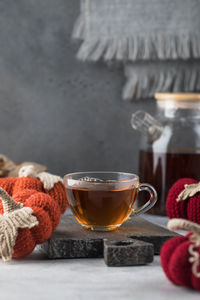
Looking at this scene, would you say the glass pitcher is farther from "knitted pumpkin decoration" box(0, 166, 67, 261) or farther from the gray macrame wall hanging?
"knitted pumpkin decoration" box(0, 166, 67, 261)

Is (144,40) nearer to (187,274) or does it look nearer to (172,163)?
(172,163)

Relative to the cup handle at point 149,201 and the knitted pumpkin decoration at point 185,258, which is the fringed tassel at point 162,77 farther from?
the knitted pumpkin decoration at point 185,258

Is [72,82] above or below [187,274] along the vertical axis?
above

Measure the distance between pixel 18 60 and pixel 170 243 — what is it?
0.90 meters

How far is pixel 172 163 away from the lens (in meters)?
1.07

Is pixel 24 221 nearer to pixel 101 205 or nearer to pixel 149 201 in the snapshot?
pixel 101 205

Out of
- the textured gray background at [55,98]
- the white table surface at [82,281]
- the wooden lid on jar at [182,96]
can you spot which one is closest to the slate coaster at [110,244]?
the white table surface at [82,281]

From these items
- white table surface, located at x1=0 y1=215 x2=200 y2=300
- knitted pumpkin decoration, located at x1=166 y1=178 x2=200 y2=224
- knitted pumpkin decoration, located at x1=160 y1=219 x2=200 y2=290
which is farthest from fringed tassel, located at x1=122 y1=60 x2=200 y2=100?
knitted pumpkin decoration, located at x1=160 y1=219 x2=200 y2=290

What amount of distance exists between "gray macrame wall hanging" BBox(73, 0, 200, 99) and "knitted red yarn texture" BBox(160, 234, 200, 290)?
802 millimetres

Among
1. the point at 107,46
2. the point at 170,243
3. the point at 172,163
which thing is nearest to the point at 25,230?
the point at 170,243

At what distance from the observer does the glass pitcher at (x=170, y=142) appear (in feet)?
3.51

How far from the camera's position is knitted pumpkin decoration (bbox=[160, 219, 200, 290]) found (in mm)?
561

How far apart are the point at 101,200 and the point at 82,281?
18 cm

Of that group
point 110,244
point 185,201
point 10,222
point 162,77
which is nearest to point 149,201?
point 185,201
